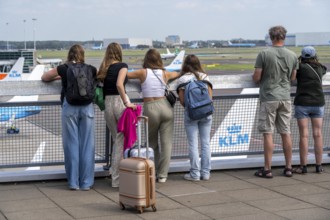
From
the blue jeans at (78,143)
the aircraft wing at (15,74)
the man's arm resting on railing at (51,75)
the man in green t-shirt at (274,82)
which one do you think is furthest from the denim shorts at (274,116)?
the aircraft wing at (15,74)

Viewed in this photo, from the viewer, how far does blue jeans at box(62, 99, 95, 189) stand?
7.66 metres

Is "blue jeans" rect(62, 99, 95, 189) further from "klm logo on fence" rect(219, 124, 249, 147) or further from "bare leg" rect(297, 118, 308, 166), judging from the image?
"bare leg" rect(297, 118, 308, 166)

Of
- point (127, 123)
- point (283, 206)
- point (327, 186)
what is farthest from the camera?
point (327, 186)

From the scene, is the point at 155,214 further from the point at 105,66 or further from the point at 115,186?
the point at 105,66

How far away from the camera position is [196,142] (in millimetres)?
8203

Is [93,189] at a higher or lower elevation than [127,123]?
lower

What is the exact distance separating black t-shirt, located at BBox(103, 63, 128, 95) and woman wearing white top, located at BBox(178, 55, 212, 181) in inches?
35.3

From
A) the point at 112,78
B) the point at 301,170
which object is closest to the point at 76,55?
the point at 112,78

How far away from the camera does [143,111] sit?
809cm

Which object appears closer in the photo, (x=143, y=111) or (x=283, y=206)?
(x=283, y=206)

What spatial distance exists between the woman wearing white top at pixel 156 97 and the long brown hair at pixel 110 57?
0.91 ft

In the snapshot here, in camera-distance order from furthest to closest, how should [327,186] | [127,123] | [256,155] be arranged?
1. [256,155]
2. [327,186]
3. [127,123]

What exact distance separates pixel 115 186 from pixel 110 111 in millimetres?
943

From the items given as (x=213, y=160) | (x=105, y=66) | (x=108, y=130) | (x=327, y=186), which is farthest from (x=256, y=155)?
(x=105, y=66)
